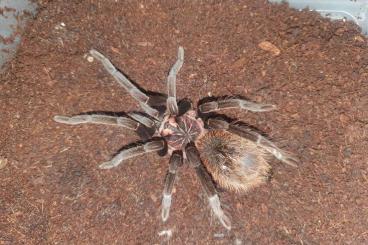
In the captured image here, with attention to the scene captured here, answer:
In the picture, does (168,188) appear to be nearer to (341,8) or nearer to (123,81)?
(123,81)

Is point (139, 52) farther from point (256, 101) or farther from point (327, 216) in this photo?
point (327, 216)

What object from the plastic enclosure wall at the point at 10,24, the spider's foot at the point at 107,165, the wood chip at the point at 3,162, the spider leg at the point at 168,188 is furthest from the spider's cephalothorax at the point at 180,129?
the plastic enclosure wall at the point at 10,24

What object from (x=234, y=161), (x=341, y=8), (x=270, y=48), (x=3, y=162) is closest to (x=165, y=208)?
(x=234, y=161)

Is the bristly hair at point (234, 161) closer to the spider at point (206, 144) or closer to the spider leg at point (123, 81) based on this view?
the spider at point (206, 144)

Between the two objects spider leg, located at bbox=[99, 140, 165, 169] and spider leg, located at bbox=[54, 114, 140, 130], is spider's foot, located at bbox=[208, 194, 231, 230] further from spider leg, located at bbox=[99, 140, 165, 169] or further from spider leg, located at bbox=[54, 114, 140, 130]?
spider leg, located at bbox=[54, 114, 140, 130]

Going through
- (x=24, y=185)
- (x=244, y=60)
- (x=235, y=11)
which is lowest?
(x=24, y=185)

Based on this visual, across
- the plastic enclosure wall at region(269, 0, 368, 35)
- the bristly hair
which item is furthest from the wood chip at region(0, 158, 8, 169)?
the plastic enclosure wall at region(269, 0, 368, 35)

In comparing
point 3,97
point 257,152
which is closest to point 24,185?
point 3,97
